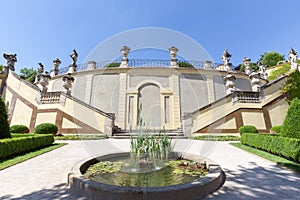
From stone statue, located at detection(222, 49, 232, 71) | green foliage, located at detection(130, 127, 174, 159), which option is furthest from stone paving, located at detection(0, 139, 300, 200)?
stone statue, located at detection(222, 49, 232, 71)

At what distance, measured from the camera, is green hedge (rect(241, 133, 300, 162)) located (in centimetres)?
526

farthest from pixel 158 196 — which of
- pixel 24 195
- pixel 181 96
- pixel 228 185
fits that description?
pixel 181 96

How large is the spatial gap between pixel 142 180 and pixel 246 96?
42.0 ft

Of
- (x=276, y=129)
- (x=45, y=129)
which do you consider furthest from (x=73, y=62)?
(x=276, y=129)

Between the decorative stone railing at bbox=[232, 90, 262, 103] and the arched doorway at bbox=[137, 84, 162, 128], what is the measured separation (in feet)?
21.9

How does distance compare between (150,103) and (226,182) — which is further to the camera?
(150,103)

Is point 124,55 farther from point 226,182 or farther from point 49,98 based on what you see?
point 226,182

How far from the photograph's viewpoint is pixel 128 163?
5.34m

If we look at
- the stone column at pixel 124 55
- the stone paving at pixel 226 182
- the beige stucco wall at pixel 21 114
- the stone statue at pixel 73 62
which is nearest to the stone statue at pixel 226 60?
the stone column at pixel 124 55

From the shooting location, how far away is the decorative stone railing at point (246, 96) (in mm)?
13398

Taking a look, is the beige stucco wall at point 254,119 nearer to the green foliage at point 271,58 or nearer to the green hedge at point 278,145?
the green hedge at point 278,145

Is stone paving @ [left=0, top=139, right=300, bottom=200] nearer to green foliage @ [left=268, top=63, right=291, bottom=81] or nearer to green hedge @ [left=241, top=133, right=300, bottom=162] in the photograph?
green hedge @ [left=241, top=133, right=300, bottom=162]

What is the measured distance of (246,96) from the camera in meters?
13.6

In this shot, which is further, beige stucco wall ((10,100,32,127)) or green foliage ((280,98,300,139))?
beige stucco wall ((10,100,32,127))
